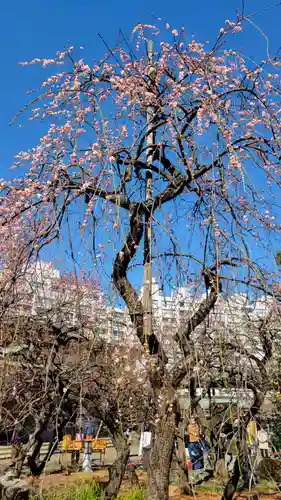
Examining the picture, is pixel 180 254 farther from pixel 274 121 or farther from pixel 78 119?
pixel 78 119

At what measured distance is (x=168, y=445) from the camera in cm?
338

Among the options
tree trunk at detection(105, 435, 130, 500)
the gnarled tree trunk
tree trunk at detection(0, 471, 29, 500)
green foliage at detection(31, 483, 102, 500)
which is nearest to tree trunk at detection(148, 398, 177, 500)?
the gnarled tree trunk

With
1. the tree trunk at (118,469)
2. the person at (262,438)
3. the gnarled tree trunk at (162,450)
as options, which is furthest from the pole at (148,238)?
the tree trunk at (118,469)

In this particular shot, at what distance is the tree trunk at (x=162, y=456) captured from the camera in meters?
3.35

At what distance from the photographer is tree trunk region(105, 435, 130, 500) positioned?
6179 millimetres

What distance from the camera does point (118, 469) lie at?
21.8 ft

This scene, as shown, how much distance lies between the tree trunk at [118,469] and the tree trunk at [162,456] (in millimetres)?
2788

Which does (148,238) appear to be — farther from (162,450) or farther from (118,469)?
(118,469)

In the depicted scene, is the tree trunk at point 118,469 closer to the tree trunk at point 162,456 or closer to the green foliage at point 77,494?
the green foliage at point 77,494

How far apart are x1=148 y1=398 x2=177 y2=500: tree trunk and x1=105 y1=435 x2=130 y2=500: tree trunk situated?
9.15ft

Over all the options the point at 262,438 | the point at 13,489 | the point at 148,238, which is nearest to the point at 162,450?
the point at 13,489

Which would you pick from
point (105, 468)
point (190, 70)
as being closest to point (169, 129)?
point (190, 70)

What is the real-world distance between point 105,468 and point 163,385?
978 centimetres

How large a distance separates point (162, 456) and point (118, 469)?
12.3 ft
